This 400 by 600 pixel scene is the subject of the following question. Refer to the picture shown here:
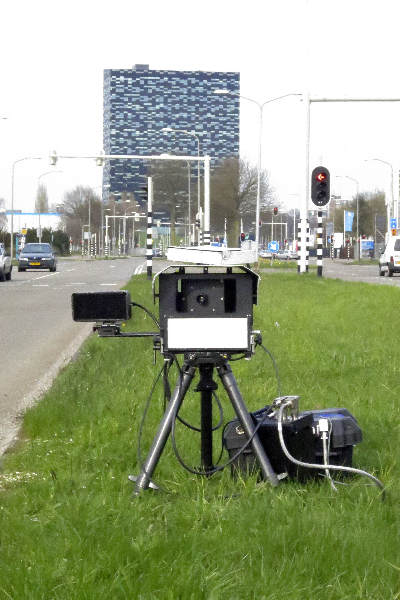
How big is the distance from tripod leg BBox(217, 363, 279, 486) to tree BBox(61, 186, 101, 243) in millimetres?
122879

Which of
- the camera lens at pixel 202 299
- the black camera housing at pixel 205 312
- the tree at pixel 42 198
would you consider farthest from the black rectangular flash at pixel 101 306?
the tree at pixel 42 198

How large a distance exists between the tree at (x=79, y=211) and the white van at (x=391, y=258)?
80156 millimetres

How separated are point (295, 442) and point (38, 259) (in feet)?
168

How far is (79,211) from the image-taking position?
13038cm

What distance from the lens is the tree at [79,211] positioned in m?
130

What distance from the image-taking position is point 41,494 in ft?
16.6

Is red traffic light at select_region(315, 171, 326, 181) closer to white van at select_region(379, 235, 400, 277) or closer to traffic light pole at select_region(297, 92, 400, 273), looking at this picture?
traffic light pole at select_region(297, 92, 400, 273)

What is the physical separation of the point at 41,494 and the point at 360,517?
1.59 meters

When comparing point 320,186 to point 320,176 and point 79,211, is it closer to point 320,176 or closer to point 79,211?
point 320,176

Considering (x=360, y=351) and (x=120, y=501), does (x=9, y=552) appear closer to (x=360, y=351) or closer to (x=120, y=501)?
(x=120, y=501)

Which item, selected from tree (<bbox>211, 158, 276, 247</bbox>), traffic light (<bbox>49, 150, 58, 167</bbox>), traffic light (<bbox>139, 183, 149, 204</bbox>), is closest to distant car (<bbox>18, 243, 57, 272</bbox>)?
traffic light (<bbox>49, 150, 58, 167</bbox>)

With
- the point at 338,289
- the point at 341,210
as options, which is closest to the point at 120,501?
the point at 338,289

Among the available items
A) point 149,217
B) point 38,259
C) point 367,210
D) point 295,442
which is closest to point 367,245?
point 367,210

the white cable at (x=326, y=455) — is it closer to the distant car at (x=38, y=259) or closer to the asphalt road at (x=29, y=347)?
the asphalt road at (x=29, y=347)
